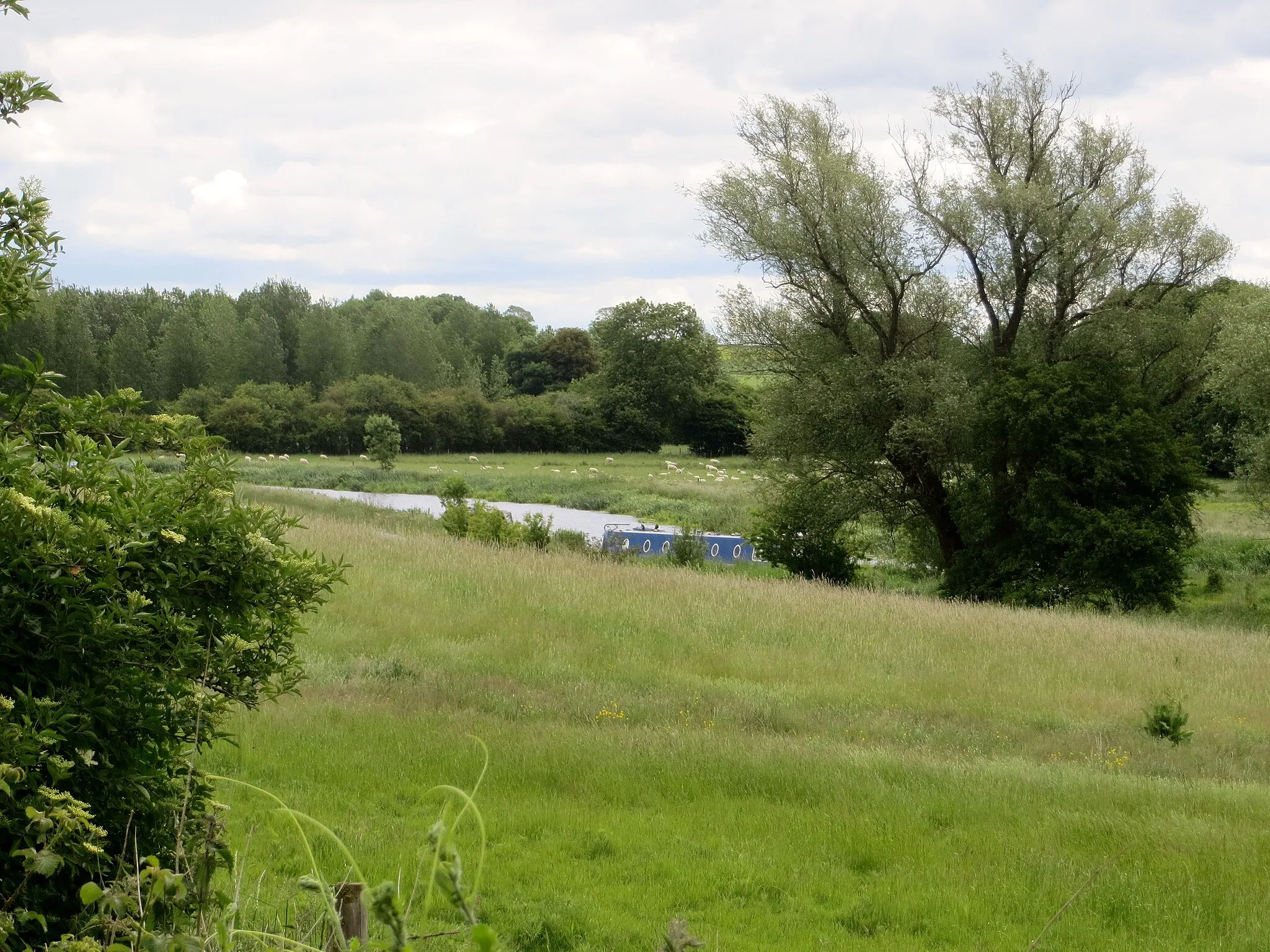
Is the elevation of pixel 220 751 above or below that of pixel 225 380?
below

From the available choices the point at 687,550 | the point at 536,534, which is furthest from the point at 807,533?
the point at 536,534

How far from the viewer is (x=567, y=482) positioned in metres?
59.4

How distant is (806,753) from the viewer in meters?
9.34

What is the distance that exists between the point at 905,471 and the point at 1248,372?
7890 millimetres

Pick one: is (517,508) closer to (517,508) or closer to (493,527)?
(517,508)

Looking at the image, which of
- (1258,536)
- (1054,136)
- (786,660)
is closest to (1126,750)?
(786,660)

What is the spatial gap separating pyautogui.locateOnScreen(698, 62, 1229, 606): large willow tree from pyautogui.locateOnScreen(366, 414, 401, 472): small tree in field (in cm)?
3557

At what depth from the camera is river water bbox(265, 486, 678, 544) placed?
4266 cm

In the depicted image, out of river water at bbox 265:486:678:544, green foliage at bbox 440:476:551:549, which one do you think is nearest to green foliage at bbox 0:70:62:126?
green foliage at bbox 440:476:551:549

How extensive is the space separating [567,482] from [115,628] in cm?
5607

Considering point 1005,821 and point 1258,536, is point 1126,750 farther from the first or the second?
point 1258,536

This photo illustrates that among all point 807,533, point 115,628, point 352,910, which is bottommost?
point 807,533

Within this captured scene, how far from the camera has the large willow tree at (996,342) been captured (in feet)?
83.9

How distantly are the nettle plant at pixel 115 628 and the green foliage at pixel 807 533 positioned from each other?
24239mm
